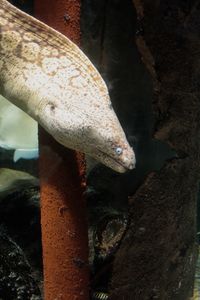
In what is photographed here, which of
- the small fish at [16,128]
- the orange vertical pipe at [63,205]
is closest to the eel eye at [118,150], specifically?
the orange vertical pipe at [63,205]

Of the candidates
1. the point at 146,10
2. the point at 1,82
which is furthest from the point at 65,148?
the point at 146,10

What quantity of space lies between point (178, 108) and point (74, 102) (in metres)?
0.58

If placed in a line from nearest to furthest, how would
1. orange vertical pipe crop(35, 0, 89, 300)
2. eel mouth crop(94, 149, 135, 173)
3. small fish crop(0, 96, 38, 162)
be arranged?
eel mouth crop(94, 149, 135, 173) → orange vertical pipe crop(35, 0, 89, 300) → small fish crop(0, 96, 38, 162)

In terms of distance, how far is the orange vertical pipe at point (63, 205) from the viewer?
2.09 meters

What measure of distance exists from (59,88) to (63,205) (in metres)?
0.58

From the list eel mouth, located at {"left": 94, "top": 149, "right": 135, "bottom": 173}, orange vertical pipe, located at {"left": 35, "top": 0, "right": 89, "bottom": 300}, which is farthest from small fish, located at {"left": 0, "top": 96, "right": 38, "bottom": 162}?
eel mouth, located at {"left": 94, "top": 149, "right": 135, "bottom": 173}

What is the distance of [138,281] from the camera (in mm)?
2344

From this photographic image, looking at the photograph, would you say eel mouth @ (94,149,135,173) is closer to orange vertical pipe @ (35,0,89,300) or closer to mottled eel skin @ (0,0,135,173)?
mottled eel skin @ (0,0,135,173)

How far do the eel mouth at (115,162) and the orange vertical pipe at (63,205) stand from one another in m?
0.26

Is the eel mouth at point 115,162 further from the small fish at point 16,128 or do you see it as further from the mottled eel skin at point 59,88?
the small fish at point 16,128

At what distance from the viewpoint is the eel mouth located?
1803 mm

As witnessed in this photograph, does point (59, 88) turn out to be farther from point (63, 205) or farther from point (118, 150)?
point (63, 205)

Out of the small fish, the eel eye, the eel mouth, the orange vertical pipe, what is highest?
the eel eye

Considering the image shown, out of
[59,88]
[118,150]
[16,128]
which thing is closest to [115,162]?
[118,150]
